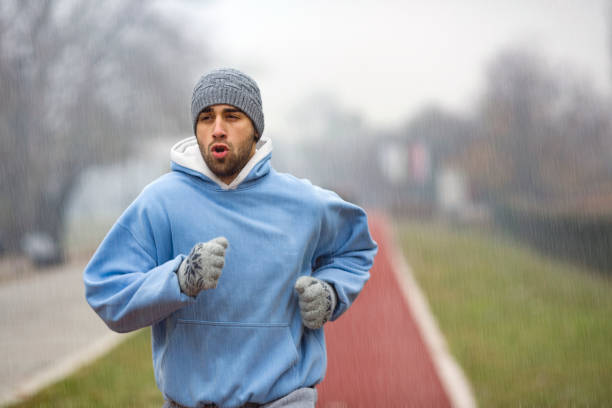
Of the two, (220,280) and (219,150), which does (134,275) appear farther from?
(219,150)

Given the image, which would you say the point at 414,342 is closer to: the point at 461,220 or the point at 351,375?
the point at 351,375

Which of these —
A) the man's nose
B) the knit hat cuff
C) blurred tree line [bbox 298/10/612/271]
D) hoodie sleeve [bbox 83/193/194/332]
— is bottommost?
blurred tree line [bbox 298/10/612/271]

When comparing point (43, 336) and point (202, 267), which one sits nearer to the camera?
point (202, 267)

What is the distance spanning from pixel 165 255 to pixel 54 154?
1653cm

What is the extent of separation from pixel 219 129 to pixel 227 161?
112 mm

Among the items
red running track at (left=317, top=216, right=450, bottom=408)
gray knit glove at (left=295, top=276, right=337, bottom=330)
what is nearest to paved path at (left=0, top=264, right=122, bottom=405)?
red running track at (left=317, top=216, right=450, bottom=408)

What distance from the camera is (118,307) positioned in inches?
81.4

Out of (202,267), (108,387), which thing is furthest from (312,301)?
(108,387)

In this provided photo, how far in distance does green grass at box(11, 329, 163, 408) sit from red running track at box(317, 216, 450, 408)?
55.0 inches

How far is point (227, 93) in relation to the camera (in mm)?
2264

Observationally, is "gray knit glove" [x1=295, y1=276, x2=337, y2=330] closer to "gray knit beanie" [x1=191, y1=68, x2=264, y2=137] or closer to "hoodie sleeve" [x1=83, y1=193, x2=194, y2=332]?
"hoodie sleeve" [x1=83, y1=193, x2=194, y2=332]

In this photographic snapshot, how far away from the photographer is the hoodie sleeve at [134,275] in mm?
2010

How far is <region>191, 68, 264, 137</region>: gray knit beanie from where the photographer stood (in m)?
2.26

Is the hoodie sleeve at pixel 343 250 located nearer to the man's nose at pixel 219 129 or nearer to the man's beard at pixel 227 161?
the man's beard at pixel 227 161
